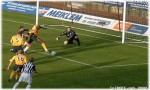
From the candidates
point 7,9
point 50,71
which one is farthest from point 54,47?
point 7,9

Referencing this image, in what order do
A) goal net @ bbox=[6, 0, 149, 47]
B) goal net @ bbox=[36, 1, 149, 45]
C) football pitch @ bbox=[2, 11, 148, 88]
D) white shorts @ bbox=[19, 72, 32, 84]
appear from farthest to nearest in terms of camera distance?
goal net @ bbox=[36, 1, 149, 45]
goal net @ bbox=[6, 0, 149, 47]
football pitch @ bbox=[2, 11, 148, 88]
white shorts @ bbox=[19, 72, 32, 84]

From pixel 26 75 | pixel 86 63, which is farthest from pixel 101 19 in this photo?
pixel 26 75

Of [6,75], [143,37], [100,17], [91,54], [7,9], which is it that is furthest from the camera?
[7,9]

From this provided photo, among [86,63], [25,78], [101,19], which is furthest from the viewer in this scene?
[101,19]

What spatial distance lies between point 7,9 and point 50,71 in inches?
1055

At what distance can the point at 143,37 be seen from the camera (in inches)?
1615

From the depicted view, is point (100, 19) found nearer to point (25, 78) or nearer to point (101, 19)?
point (101, 19)

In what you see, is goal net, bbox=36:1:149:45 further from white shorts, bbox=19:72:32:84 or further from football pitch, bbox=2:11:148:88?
white shorts, bbox=19:72:32:84

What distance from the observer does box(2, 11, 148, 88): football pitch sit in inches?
1007

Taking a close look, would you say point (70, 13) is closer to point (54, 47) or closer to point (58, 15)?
point (58, 15)

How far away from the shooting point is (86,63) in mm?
30016

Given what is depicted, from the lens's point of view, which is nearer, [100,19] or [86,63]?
[86,63]

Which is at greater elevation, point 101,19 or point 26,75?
point 101,19

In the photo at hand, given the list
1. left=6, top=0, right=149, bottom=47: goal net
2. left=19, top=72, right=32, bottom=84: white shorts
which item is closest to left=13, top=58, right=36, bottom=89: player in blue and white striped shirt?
left=19, top=72, right=32, bottom=84: white shorts
